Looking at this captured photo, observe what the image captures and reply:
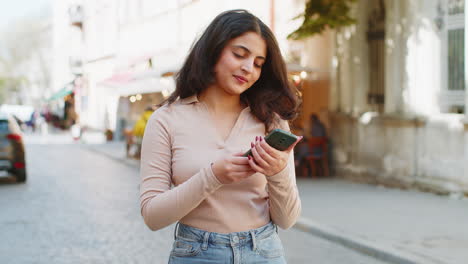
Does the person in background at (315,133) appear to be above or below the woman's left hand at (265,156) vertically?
below

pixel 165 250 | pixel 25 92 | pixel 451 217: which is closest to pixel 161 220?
pixel 165 250

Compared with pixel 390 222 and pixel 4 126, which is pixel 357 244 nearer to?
pixel 390 222

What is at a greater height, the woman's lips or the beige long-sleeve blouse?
the woman's lips

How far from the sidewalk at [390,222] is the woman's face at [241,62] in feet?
15.0

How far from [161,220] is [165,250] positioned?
5.28 m

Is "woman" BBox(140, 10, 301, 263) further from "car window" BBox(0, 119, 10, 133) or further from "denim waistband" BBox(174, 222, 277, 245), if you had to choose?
"car window" BBox(0, 119, 10, 133)

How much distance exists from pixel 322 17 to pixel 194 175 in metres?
11.1

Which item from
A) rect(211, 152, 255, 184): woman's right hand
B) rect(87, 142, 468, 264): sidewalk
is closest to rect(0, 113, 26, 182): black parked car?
rect(87, 142, 468, 264): sidewalk

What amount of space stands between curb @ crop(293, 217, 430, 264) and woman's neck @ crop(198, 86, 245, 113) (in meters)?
4.50

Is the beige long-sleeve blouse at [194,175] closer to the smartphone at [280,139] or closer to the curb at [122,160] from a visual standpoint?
the smartphone at [280,139]

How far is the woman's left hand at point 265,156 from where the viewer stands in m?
2.03

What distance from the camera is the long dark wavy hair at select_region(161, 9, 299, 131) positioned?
2330mm

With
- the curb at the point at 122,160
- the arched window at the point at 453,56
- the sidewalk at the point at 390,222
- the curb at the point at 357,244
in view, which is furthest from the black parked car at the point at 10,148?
the arched window at the point at 453,56

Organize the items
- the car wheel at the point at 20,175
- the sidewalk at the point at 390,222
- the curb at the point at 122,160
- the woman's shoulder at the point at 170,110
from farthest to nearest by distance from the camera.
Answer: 1. the curb at the point at 122,160
2. the car wheel at the point at 20,175
3. the sidewalk at the point at 390,222
4. the woman's shoulder at the point at 170,110
